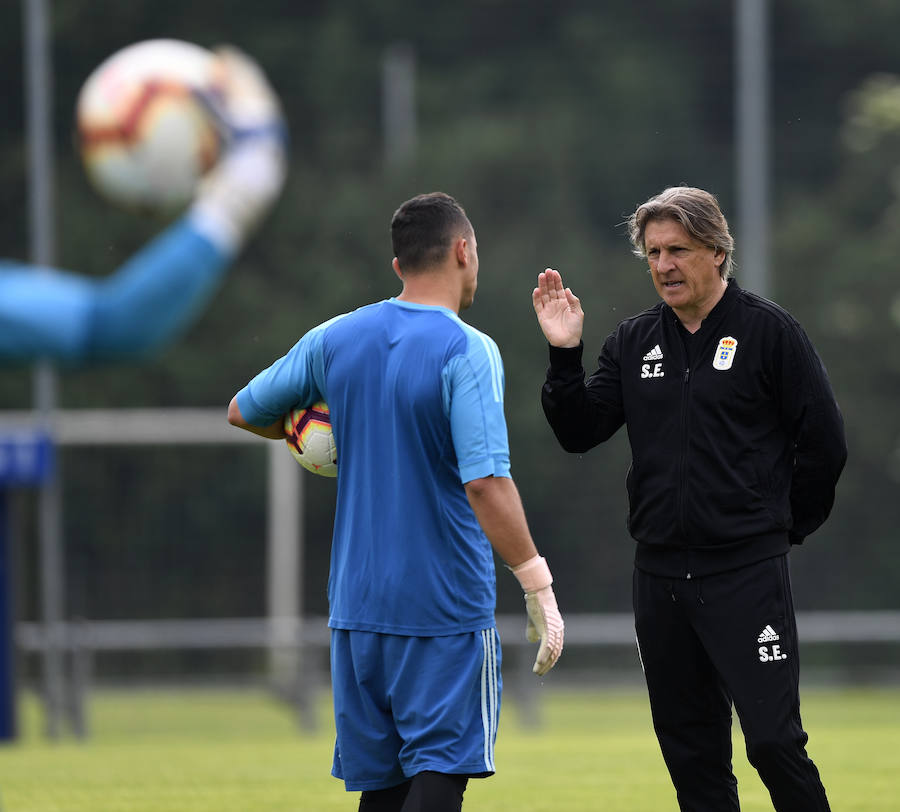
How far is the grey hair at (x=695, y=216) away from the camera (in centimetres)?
495

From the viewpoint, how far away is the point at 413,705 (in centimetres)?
451

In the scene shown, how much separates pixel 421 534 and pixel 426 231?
81cm

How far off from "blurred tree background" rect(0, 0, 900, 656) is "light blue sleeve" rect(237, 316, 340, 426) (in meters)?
13.0

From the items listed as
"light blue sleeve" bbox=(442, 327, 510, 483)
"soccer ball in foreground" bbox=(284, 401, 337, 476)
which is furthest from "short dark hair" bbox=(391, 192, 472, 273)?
"soccer ball in foreground" bbox=(284, 401, 337, 476)

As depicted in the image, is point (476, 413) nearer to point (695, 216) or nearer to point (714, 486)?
point (714, 486)

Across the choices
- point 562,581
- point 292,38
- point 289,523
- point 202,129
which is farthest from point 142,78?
point 292,38

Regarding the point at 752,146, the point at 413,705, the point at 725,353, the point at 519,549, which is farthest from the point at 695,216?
the point at 752,146

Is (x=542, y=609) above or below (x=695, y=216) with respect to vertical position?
below

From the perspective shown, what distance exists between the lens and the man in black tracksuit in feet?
15.6

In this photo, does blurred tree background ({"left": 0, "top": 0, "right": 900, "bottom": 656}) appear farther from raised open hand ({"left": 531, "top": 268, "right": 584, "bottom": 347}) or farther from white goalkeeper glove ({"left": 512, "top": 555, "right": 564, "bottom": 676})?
white goalkeeper glove ({"left": 512, "top": 555, "right": 564, "bottom": 676})

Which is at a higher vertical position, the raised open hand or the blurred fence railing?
the raised open hand

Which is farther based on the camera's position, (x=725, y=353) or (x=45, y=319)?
(x=725, y=353)

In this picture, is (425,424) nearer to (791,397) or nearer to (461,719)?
(461,719)

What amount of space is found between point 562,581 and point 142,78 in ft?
49.8
